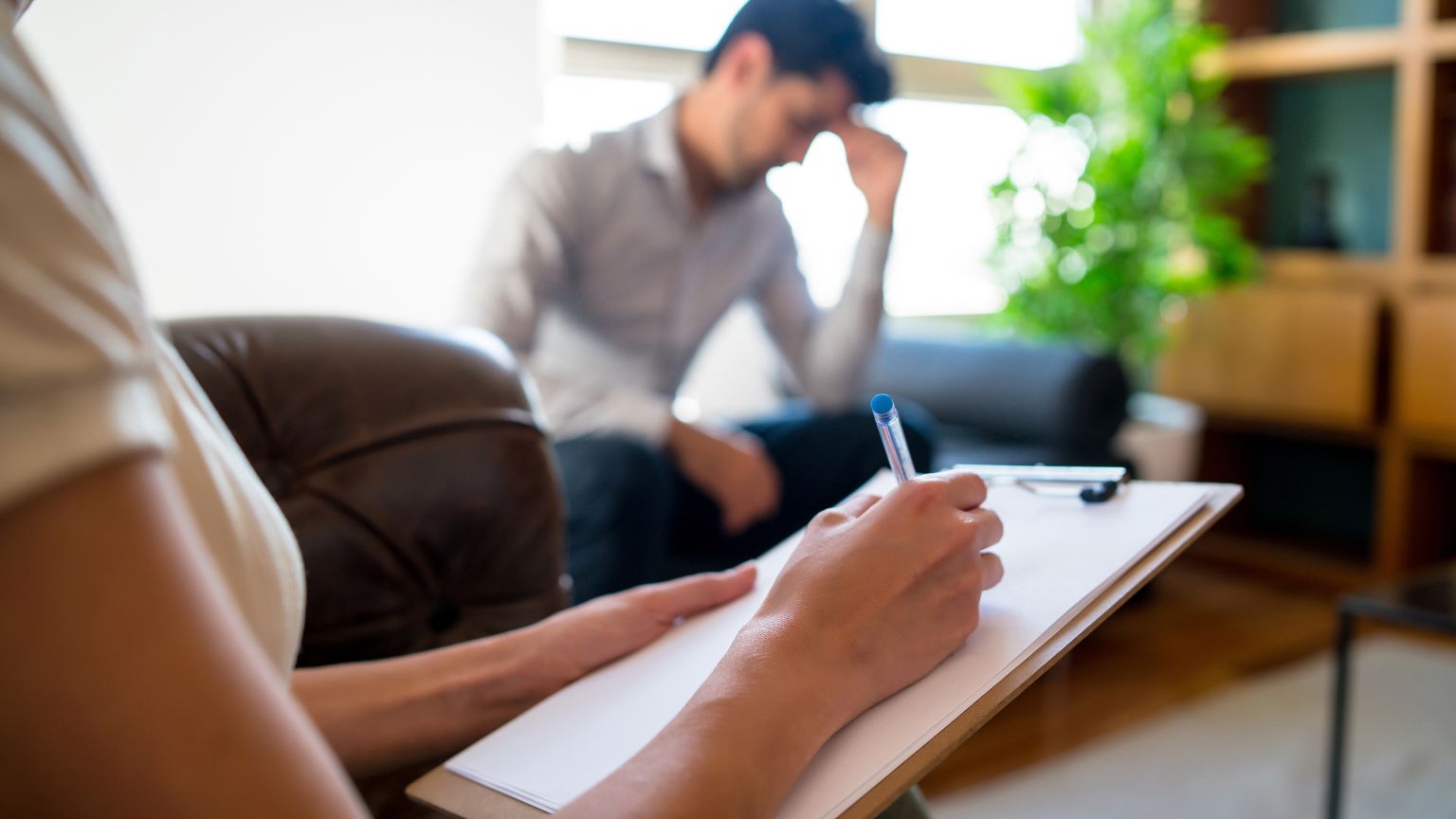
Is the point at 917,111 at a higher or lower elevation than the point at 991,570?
higher

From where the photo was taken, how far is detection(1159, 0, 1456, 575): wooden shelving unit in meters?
2.82

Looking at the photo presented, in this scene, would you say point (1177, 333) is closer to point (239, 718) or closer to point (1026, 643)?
point (1026, 643)

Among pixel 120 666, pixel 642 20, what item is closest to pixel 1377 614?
pixel 120 666

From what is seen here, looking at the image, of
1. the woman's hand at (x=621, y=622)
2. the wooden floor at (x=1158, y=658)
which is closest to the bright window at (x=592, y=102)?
the wooden floor at (x=1158, y=658)

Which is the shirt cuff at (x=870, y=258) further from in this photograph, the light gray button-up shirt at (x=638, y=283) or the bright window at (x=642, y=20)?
the bright window at (x=642, y=20)

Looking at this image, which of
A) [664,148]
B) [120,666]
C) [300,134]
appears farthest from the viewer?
[300,134]

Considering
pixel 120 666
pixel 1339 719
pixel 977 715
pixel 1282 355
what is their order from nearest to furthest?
pixel 120 666, pixel 977 715, pixel 1339 719, pixel 1282 355

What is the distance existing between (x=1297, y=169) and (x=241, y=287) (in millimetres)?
2820

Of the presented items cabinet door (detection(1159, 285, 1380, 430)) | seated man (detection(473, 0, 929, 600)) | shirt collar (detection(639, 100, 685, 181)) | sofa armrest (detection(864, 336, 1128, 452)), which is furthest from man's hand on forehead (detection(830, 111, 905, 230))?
cabinet door (detection(1159, 285, 1380, 430))

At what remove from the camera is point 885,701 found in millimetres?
559

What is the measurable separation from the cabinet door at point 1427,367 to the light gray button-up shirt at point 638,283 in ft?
5.04

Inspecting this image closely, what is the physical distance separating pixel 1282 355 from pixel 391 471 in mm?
2736

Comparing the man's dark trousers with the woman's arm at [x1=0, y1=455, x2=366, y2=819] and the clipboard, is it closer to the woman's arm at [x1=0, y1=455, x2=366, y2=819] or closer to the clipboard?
the clipboard

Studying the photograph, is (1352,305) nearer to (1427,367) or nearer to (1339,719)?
(1427,367)
